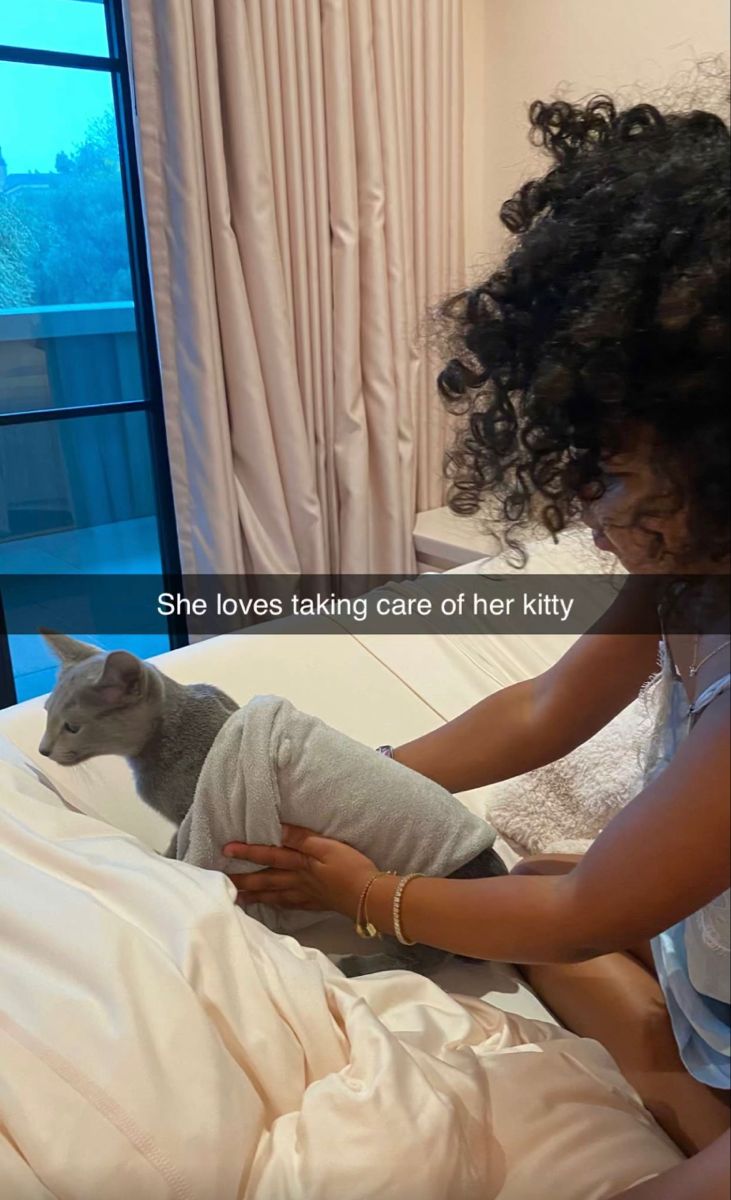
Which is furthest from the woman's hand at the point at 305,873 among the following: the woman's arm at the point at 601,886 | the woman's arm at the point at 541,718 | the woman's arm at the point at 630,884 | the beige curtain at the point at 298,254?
the beige curtain at the point at 298,254

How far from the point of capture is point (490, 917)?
2.71 feet

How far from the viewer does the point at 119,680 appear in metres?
1.03

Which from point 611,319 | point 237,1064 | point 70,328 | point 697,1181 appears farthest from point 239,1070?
point 70,328

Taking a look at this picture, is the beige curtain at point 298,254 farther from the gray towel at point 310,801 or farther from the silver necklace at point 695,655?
the silver necklace at point 695,655

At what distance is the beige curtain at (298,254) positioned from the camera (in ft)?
6.73

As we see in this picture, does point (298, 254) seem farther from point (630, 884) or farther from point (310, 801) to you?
point (630, 884)

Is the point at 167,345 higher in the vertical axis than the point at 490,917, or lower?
higher

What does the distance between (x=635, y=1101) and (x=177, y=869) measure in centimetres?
46

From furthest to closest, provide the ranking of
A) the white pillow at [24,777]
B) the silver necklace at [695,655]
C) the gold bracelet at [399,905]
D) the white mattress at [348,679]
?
the white mattress at [348,679] → the white pillow at [24,777] → the gold bracelet at [399,905] → the silver necklace at [695,655]

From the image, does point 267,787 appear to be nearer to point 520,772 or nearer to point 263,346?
point 520,772

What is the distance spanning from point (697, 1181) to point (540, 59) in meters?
2.50

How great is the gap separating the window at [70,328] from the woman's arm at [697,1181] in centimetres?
165

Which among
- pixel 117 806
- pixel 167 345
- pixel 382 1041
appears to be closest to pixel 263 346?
pixel 167 345

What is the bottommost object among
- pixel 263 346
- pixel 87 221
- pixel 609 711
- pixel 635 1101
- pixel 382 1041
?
pixel 635 1101
